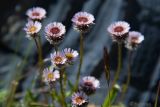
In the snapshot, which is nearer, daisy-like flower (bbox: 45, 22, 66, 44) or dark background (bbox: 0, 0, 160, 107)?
daisy-like flower (bbox: 45, 22, 66, 44)

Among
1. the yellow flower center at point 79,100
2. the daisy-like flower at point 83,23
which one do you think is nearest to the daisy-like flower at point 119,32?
the daisy-like flower at point 83,23

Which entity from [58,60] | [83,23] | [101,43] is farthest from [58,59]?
[101,43]

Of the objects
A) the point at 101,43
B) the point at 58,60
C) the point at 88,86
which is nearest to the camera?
the point at 58,60

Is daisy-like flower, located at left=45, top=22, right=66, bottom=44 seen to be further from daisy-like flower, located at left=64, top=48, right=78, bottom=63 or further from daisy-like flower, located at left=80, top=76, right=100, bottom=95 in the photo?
daisy-like flower, located at left=80, top=76, right=100, bottom=95

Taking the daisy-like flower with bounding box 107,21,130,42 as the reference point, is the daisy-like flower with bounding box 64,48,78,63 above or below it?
below

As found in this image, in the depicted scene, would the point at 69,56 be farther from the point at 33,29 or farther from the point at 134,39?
the point at 134,39

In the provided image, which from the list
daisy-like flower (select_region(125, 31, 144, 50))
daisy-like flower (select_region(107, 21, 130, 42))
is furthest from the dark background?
daisy-like flower (select_region(107, 21, 130, 42))

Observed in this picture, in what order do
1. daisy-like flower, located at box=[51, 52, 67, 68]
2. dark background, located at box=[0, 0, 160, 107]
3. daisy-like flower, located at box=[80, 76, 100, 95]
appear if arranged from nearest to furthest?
daisy-like flower, located at box=[51, 52, 67, 68], daisy-like flower, located at box=[80, 76, 100, 95], dark background, located at box=[0, 0, 160, 107]
